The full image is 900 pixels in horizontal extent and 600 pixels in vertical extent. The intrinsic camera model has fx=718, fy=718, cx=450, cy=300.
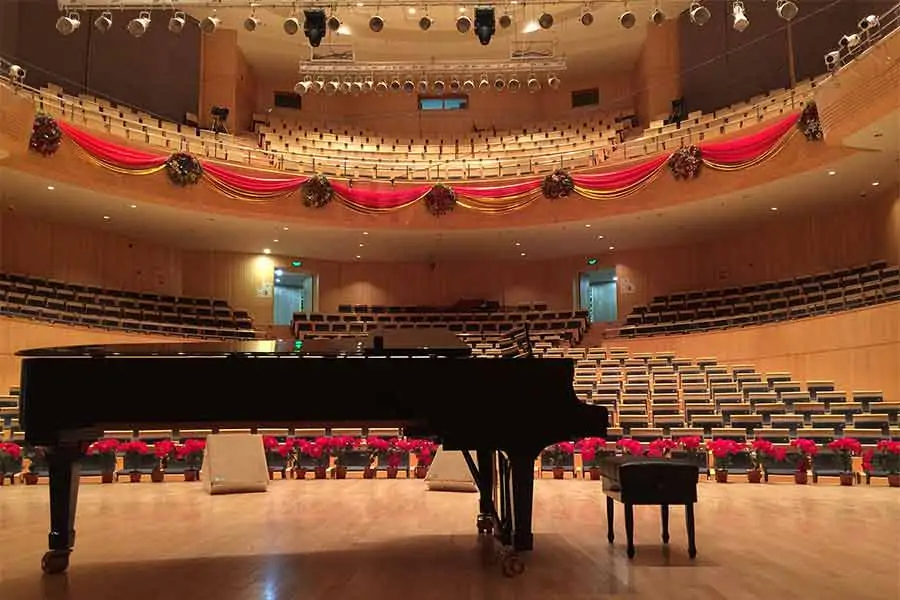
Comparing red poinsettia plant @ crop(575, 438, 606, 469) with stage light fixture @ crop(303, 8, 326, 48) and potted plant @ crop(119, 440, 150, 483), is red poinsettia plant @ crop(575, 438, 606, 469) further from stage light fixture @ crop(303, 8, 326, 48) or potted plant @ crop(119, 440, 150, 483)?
stage light fixture @ crop(303, 8, 326, 48)

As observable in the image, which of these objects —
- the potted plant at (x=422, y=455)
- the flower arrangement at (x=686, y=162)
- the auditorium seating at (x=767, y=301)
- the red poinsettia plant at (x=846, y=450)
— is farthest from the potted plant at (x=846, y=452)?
the flower arrangement at (x=686, y=162)

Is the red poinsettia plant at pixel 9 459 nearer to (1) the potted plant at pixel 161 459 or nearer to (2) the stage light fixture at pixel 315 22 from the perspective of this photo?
(1) the potted plant at pixel 161 459

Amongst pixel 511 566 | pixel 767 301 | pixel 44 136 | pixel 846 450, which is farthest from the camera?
pixel 767 301

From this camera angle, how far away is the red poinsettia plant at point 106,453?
7.52m

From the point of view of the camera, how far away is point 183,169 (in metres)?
13.2

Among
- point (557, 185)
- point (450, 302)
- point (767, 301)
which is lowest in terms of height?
point (767, 301)

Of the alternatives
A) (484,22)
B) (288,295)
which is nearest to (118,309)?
(288,295)

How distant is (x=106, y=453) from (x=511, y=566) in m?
5.94

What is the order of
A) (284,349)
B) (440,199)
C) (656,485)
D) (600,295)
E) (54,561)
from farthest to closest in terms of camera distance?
(600,295)
(440,199)
(656,485)
(284,349)
(54,561)

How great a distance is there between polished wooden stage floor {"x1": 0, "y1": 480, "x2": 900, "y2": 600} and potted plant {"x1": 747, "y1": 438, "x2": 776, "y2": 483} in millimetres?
1095

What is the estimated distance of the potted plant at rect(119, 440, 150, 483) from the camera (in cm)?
761

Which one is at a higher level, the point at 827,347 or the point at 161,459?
the point at 827,347

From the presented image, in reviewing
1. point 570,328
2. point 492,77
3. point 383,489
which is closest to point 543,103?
point 492,77

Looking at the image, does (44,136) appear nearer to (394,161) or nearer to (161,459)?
(161,459)
